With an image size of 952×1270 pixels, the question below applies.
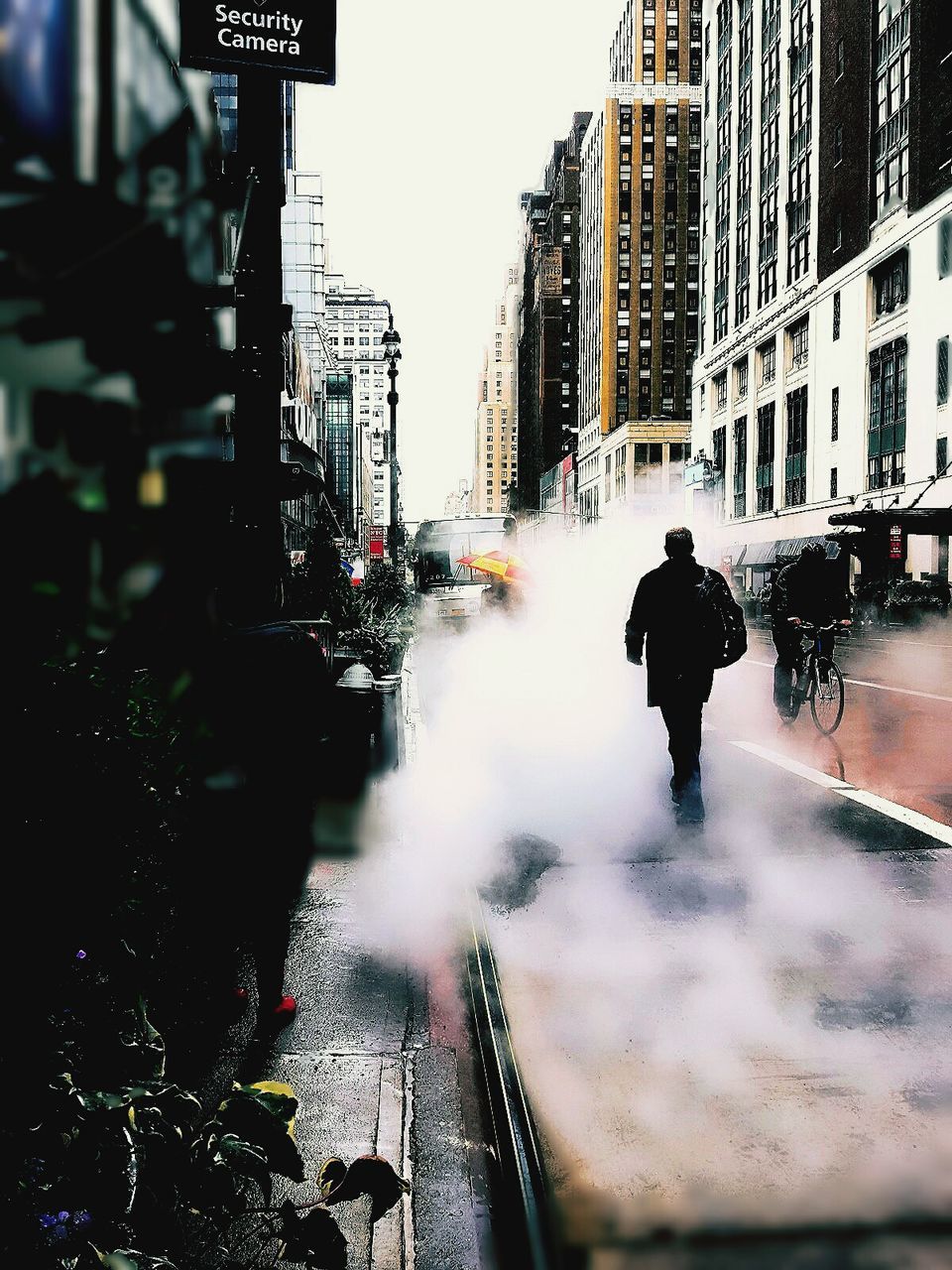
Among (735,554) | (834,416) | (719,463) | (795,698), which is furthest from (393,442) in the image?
(719,463)

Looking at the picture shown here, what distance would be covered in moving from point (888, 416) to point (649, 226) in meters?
76.2

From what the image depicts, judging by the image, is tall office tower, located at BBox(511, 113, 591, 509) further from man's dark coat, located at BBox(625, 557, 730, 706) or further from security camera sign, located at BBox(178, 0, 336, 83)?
security camera sign, located at BBox(178, 0, 336, 83)

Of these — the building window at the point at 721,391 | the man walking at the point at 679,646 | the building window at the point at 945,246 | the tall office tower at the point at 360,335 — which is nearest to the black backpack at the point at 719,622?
the man walking at the point at 679,646

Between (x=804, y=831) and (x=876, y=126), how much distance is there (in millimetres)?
46330

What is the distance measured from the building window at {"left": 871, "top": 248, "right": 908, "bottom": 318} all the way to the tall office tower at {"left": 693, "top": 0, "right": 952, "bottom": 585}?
0.33 ft

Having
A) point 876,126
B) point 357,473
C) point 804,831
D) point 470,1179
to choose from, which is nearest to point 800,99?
point 876,126

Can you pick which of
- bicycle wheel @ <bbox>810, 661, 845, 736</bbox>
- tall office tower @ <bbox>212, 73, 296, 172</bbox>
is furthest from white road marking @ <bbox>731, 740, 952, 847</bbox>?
tall office tower @ <bbox>212, 73, 296, 172</bbox>

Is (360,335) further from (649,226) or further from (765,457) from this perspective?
(765,457)

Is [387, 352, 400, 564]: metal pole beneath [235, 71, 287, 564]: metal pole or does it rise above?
above

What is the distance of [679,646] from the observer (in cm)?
717

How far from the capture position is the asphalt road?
2654 millimetres

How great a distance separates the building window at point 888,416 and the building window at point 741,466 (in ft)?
56.7

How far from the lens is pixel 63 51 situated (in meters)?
1.19

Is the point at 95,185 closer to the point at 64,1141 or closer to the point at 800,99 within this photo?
the point at 64,1141
